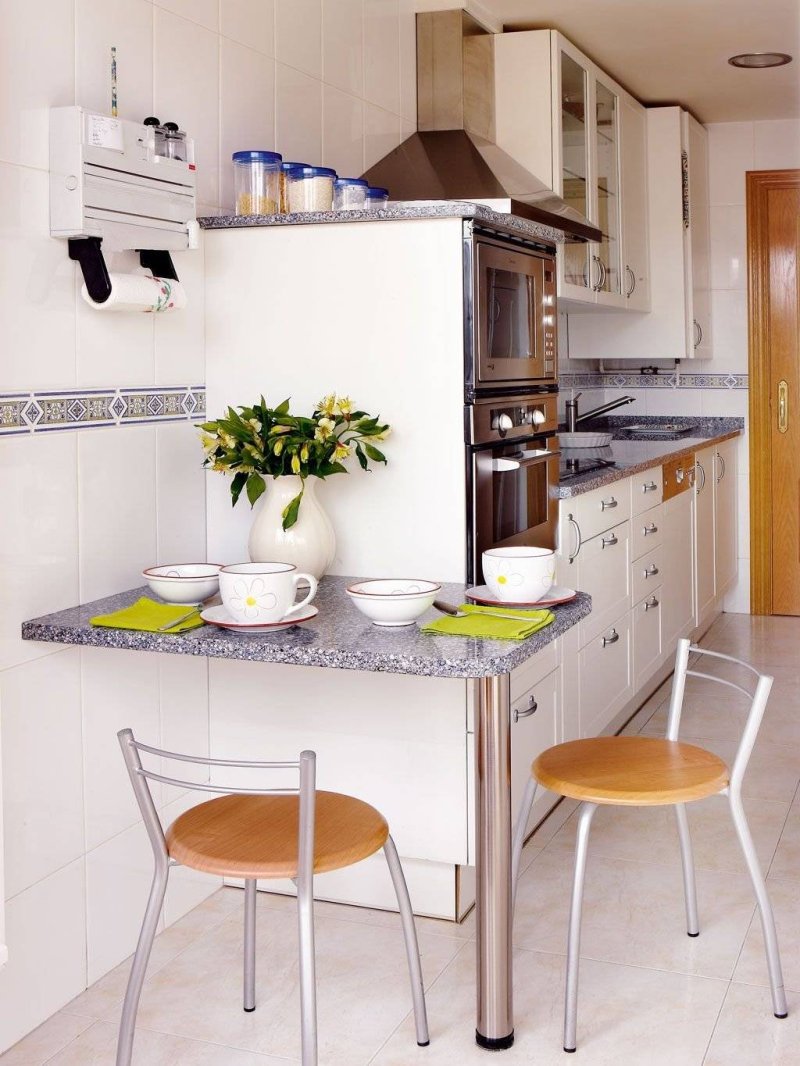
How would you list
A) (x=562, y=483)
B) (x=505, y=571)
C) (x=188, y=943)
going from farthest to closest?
(x=562, y=483), (x=188, y=943), (x=505, y=571)

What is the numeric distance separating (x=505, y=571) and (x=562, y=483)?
3.59 ft

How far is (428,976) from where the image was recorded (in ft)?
7.50

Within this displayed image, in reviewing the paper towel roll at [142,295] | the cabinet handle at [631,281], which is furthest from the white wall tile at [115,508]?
the cabinet handle at [631,281]

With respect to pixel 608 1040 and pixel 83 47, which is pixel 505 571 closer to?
pixel 608 1040

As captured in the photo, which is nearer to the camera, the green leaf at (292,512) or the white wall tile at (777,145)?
the green leaf at (292,512)

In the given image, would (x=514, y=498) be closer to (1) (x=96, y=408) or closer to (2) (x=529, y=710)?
(2) (x=529, y=710)

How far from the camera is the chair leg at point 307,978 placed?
1681mm

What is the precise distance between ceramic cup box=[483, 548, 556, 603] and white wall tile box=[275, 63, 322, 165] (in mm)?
1327

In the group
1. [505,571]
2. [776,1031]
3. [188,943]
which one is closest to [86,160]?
[505,571]

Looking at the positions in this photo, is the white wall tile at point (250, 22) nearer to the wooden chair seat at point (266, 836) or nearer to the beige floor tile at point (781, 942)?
the wooden chair seat at point (266, 836)

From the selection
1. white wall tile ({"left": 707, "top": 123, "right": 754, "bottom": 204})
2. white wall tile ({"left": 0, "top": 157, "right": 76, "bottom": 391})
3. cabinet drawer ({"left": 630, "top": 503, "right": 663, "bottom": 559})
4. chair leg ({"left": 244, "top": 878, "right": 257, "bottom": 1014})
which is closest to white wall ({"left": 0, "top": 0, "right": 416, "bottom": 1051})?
white wall tile ({"left": 0, "top": 157, "right": 76, "bottom": 391})

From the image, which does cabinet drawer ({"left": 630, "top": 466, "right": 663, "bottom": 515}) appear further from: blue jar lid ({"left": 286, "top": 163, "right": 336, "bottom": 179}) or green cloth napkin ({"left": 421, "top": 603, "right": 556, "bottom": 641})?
green cloth napkin ({"left": 421, "top": 603, "right": 556, "bottom": 641})

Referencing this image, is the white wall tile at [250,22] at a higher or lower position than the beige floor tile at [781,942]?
higher

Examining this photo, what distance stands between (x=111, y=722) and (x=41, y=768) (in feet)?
0.68
